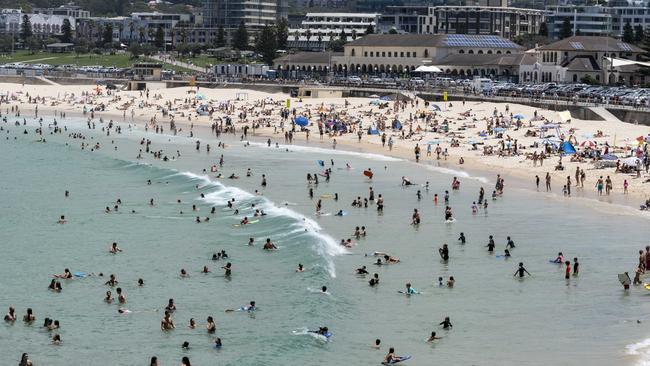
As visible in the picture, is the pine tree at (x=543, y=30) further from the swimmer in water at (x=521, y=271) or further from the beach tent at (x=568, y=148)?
the swimmer in water at (x=521, y=271)

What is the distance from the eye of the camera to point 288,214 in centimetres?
4975

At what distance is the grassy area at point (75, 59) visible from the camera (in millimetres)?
166500

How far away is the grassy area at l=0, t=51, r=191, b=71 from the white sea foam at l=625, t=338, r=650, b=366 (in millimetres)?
130259

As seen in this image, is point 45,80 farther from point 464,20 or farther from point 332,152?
point 332,152


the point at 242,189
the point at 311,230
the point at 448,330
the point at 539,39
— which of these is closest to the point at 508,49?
→ the point at 539,39

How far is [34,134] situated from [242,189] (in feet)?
120

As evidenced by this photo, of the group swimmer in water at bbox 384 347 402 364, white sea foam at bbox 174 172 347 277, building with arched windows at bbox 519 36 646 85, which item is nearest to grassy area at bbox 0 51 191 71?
building with arched windows at bbox 519 36 646 85

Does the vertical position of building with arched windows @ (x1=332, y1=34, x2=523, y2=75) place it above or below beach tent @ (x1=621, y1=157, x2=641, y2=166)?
above

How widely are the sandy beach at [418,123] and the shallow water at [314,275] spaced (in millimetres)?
5461

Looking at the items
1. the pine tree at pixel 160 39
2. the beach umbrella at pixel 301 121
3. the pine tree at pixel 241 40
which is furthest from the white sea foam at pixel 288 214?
the pine tree at pixel 160 39

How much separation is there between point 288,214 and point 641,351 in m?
22.3

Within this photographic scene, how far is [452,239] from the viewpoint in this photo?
145 ft

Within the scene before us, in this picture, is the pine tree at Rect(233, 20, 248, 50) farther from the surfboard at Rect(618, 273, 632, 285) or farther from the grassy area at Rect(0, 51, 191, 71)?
the surfboard at Rect(618, 273, 632, 285)

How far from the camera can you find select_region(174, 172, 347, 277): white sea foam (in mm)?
42000
